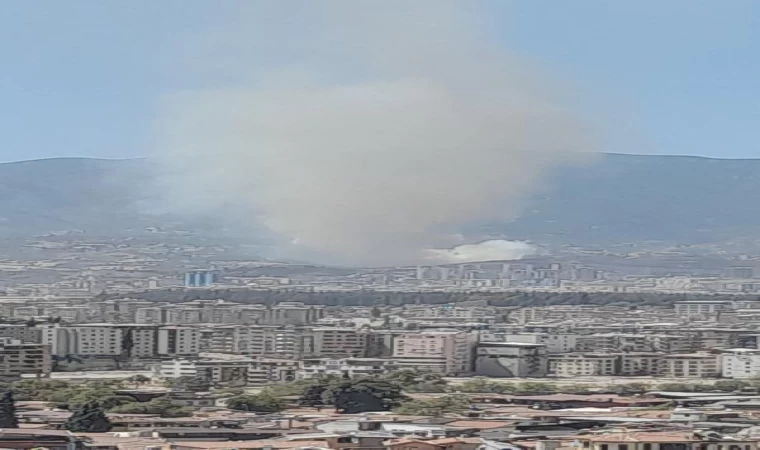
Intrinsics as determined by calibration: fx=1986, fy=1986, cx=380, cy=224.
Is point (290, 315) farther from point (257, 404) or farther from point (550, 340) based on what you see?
point (257, 404)

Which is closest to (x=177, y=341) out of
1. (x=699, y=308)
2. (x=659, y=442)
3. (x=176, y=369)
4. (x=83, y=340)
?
(x=83, y=340)

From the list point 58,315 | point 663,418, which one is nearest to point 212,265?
point 58,315

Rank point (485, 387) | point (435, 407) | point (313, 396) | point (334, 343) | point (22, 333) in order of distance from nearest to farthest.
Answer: point (435, 407), point (313, 396), point (485, 387), point (22, 333), point (334, 343)

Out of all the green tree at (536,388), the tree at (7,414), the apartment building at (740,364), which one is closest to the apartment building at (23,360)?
the green tree at (536,388)

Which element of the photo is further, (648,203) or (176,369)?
(648,203)

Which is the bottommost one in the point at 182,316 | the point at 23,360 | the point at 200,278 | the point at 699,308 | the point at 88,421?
the point at 88,421

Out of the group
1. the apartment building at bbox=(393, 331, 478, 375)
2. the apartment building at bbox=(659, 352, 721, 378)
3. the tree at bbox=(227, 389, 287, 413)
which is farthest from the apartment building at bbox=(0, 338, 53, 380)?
the apartment building at bbox=(659, 352, 721, 378)

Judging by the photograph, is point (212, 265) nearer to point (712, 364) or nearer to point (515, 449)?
point (712, 364)

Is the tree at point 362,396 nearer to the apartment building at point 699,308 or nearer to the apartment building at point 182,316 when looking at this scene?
the apartment building at point 182,316
